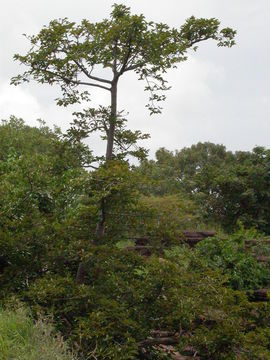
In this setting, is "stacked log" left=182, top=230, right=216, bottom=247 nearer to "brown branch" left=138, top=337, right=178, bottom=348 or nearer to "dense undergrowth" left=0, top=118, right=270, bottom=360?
"dense undergrowth" left=0, top=118, right=270, bottom=360

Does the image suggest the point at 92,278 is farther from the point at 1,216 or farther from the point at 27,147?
the point at 27,147

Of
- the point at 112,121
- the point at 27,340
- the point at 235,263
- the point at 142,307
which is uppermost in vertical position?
the point at 112,121

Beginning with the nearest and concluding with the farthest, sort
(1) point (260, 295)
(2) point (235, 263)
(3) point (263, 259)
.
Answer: (1) point (260, 295), (2) point (235, 263), (3) point (263, 259)

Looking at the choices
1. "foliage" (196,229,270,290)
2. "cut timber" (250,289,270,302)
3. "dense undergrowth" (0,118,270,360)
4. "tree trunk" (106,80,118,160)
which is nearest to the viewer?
"dense undergrowth" (0,118,270,360)

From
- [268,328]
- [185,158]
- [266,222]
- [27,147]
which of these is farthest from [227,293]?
[185,158]

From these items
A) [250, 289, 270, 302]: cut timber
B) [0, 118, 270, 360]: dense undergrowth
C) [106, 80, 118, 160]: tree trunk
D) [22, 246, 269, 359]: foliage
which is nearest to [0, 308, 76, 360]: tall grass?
[0, 118, 270, 360]: dense undergrowth

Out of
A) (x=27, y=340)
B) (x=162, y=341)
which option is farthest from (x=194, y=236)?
(x=27, y=340)

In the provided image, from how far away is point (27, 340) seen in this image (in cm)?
520

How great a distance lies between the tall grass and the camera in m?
4.77

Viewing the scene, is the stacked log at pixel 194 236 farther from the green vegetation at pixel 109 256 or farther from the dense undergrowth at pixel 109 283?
the dense undergrowth at pixel 109 283

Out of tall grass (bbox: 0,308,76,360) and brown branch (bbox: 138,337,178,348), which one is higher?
tall grass (bbox: 0,308,76,360)

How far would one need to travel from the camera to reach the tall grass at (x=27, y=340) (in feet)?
15.6

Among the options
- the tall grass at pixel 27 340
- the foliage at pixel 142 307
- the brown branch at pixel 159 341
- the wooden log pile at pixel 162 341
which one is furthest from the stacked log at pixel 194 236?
the tall grass at pixel 27 340

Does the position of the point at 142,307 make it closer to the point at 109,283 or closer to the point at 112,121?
the point at 109,283
